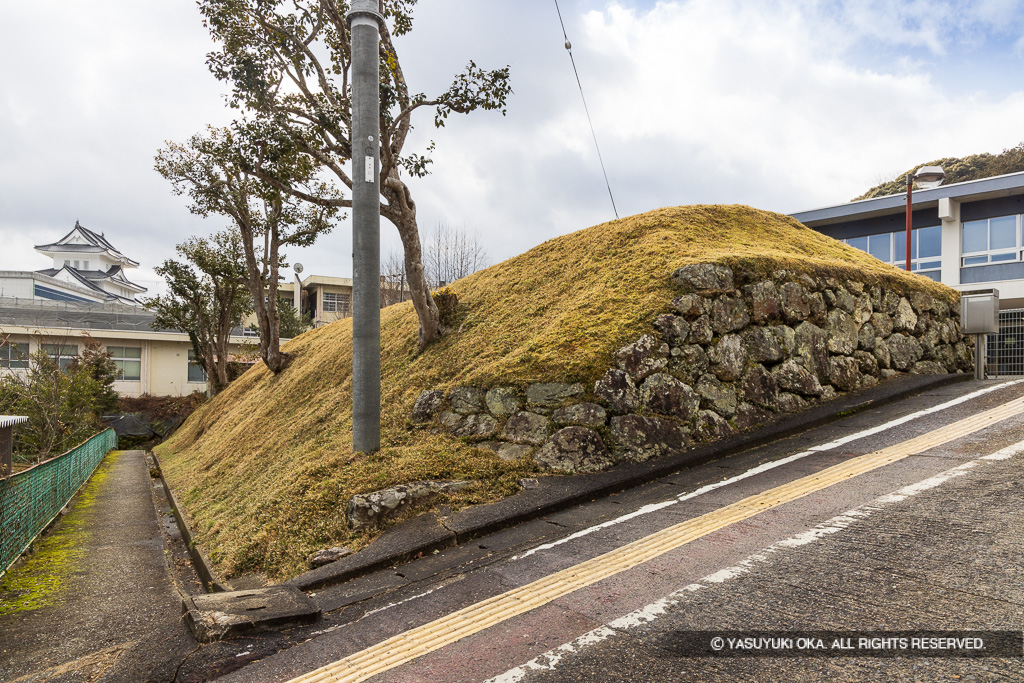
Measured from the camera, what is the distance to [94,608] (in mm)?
5074

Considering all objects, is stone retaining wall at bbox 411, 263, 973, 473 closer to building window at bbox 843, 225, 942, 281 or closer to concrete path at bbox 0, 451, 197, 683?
concrete path at bbox 0, 451, 197, 683

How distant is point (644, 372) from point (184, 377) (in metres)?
32.1

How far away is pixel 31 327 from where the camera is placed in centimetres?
2922

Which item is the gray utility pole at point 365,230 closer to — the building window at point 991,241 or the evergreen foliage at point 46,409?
the evergreen foliage at point 46,409

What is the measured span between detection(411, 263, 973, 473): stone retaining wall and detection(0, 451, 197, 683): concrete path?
3319 mm

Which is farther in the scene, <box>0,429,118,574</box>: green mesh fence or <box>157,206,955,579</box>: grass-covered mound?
<box>0,429,118,574</box>: green mesh fence

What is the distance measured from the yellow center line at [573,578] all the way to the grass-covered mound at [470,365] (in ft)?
5.74

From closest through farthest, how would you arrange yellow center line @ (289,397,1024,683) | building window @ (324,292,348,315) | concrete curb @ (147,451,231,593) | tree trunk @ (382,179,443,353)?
yellow center line @ (289,397,1024,683) → concrete curb @ (147,451,231,593) → tree trunk @ (382,179,443,353) → building window @ (324,292,348,315)

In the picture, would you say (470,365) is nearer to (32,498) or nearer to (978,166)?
(32,498)

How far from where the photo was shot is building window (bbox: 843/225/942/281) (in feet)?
77.1

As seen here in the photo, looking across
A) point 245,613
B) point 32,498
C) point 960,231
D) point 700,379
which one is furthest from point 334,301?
point 245,613

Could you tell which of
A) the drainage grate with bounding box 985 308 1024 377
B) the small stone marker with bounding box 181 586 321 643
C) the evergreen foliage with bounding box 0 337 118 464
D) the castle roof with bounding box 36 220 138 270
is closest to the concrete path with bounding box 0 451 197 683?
the small stone marker with bounding box 181 586 321 643

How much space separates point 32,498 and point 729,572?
8457 mm

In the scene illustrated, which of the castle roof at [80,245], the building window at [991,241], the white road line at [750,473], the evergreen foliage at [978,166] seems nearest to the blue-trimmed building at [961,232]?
the building window at [991,241]
